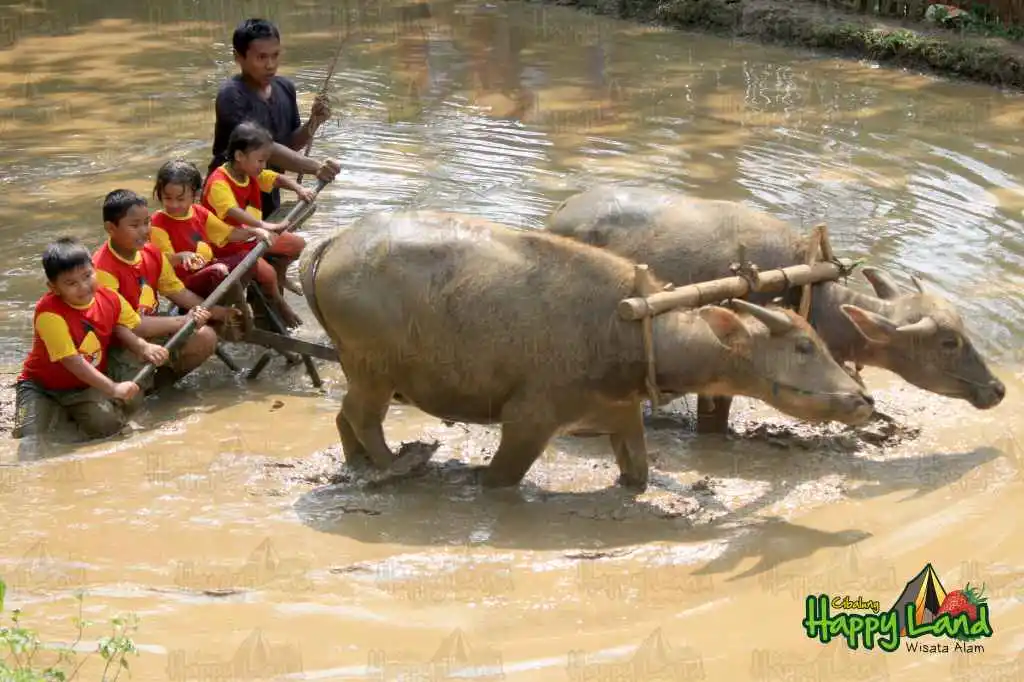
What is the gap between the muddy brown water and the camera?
479cm

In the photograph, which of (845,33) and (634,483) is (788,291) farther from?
(845,33)

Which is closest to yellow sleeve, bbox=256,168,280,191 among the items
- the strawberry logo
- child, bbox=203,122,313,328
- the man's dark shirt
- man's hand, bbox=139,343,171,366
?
child, bbox=203,122,313,328

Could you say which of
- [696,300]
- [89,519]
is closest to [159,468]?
[89,519]

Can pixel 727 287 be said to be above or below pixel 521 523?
above

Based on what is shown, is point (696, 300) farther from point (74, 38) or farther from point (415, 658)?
point (74, 38)

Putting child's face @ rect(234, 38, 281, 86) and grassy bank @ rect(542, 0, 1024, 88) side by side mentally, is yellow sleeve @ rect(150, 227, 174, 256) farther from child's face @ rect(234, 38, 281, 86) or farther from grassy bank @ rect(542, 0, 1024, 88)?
grassy bank @ rect(542, 0, 1024, 88)

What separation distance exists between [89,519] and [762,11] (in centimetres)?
1201

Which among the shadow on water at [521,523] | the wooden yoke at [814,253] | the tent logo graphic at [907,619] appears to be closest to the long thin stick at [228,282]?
the shadow on water at [521,523]

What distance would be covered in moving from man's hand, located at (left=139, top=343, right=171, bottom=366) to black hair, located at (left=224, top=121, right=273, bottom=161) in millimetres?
1390

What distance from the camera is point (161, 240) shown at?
287 inches

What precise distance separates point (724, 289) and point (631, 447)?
85cm

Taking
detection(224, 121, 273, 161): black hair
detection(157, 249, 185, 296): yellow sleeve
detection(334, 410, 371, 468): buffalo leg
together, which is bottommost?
detection(334, 410, 371, 468): buffalo leg

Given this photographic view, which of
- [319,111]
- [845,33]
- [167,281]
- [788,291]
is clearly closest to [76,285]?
[167,281]

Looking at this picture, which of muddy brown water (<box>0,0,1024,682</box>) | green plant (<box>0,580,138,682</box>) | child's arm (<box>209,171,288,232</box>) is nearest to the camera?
green plant (<box>0,580,138,682</box>)
